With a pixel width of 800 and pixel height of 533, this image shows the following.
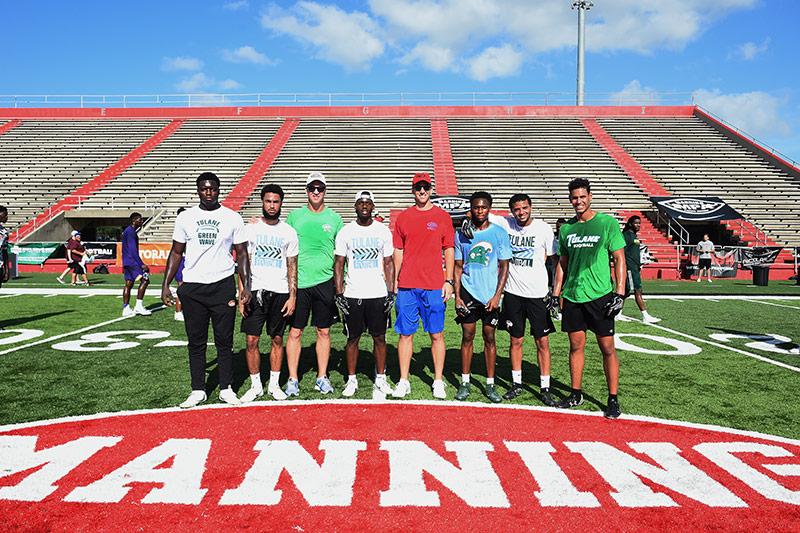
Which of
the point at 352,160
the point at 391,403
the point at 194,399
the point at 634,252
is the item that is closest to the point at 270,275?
the point at 194,399

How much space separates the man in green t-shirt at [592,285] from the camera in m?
4.88

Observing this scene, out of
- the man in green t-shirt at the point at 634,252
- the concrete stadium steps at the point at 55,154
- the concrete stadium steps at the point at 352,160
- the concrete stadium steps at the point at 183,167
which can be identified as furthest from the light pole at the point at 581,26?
the man in green t-shirt at the point at 634,252

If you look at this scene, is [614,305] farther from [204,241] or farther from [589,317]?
[204,241]

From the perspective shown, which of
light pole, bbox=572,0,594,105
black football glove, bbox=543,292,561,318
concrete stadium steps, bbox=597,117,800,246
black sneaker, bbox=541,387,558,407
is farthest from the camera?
light pole, bbox=572,0,594,105

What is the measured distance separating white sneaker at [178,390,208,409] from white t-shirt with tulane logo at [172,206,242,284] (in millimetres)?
985

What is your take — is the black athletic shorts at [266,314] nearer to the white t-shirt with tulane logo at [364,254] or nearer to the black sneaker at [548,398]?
the white t-shirt with tulane logo at [364,254]

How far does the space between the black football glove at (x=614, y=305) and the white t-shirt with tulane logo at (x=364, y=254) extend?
2014mm

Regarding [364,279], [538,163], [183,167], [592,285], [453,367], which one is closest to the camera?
[592,285]

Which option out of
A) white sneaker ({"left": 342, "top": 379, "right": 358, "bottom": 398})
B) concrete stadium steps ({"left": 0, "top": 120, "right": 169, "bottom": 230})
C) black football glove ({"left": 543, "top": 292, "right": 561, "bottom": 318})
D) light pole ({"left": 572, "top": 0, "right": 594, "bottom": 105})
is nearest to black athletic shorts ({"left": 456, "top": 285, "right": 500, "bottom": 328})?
black football glove ({"left": 543, "top": 292, "right": 561, "bottom": 318})

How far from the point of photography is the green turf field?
514 centimetres

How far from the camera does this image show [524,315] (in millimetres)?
5551

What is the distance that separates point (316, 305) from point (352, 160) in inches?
1046

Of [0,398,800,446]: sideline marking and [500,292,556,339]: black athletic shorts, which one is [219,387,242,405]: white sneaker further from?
[500,292,556,339]: black athletic shorts

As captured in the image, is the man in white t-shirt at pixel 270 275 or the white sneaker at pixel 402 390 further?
the white sneaker at pixel 402 390
